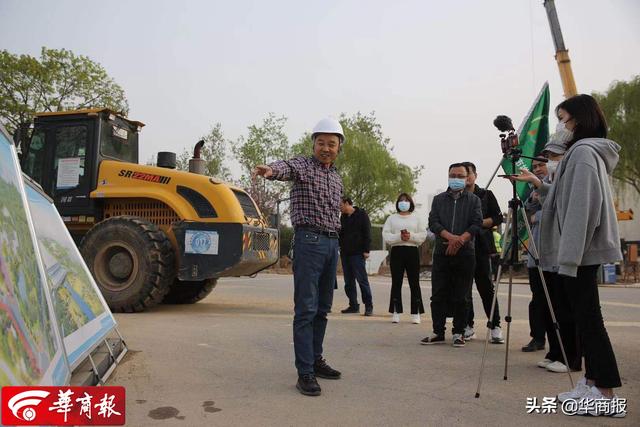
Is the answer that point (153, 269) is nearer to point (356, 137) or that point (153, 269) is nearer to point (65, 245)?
point (65, 245)

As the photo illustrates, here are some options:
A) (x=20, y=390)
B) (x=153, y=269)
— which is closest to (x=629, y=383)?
(x=20, y=390)

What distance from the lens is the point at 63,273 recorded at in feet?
12.3

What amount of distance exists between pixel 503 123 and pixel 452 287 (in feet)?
6.79

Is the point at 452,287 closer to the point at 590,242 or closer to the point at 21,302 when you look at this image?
the point at 590,242

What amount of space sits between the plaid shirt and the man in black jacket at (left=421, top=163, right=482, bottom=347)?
1.84m

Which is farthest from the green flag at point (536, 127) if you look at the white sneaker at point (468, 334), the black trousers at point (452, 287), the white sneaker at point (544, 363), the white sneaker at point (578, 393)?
the white sneaker at point (578, 393)

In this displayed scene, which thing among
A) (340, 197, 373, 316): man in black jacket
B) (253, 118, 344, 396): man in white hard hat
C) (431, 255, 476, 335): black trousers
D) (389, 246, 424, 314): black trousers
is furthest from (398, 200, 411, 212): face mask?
(253, 118, 344, 396): man in white hard hat

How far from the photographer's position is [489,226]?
6.00 metres

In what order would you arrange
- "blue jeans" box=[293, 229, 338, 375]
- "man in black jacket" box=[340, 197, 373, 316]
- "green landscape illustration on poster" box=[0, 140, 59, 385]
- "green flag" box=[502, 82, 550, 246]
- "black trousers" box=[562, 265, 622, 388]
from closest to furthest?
"green landscape illustration on poster" box=[0, 140, 59, 385] < "black trousers" box=[562, 265, 622, 388] < "blue jeans" box=[293, 229, 338, 375] < "green flag" box=[502, 82, 550, 246] < "man in black jacket" box=[340, 197, 373, 316]

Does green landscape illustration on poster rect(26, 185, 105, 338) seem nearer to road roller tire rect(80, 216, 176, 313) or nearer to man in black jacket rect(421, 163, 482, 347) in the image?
road roller tire rect(80, 216, 176, 313)

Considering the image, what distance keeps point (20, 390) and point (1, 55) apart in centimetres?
2560

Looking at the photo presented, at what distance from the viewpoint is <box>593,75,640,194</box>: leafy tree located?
3105 centimetres

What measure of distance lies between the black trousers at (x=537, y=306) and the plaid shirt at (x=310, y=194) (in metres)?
2.12

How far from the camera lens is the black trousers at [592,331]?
10.7 feet
